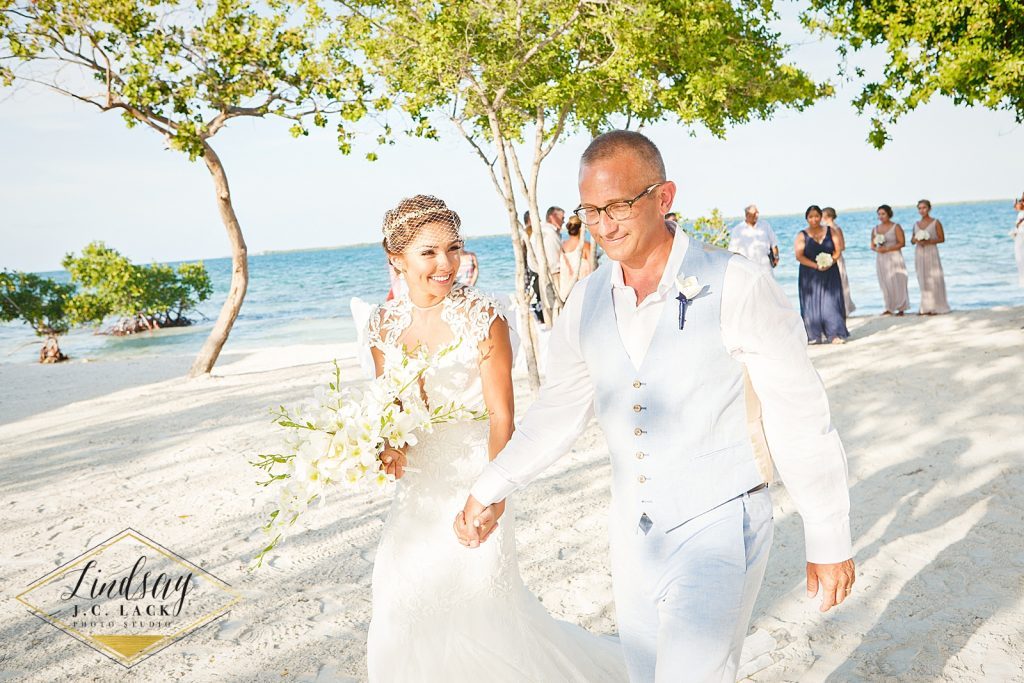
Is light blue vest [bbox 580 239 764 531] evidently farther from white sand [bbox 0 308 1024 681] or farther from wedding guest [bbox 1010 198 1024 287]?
wedding guest [bbox 1010 198 1024 287]

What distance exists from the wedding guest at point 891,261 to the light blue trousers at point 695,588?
50.8ft

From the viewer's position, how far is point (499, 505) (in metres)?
3.35

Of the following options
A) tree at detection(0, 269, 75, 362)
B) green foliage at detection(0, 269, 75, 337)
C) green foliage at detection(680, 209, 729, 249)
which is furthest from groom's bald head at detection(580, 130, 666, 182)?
green foliage at detection(0, 269, 75, 337)

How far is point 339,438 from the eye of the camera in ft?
10.5

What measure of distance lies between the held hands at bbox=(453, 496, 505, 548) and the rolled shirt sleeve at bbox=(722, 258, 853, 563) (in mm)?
1189

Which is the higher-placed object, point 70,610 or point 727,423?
point 727,423

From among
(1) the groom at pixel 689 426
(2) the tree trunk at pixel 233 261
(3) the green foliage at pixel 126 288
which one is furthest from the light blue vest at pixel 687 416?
(3) the green foliage at pixel 126 288

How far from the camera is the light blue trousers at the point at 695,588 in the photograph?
2482 millimetres

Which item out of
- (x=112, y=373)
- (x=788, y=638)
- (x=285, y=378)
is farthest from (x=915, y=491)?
(x=112, y=373)

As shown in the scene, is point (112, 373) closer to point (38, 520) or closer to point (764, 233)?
point (38, 520)

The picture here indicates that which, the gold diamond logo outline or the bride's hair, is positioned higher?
the bride's hair

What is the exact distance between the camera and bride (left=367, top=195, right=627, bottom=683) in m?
3.52

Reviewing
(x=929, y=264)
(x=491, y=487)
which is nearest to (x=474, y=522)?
(x=491, y=487)

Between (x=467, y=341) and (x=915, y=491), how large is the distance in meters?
4.86
